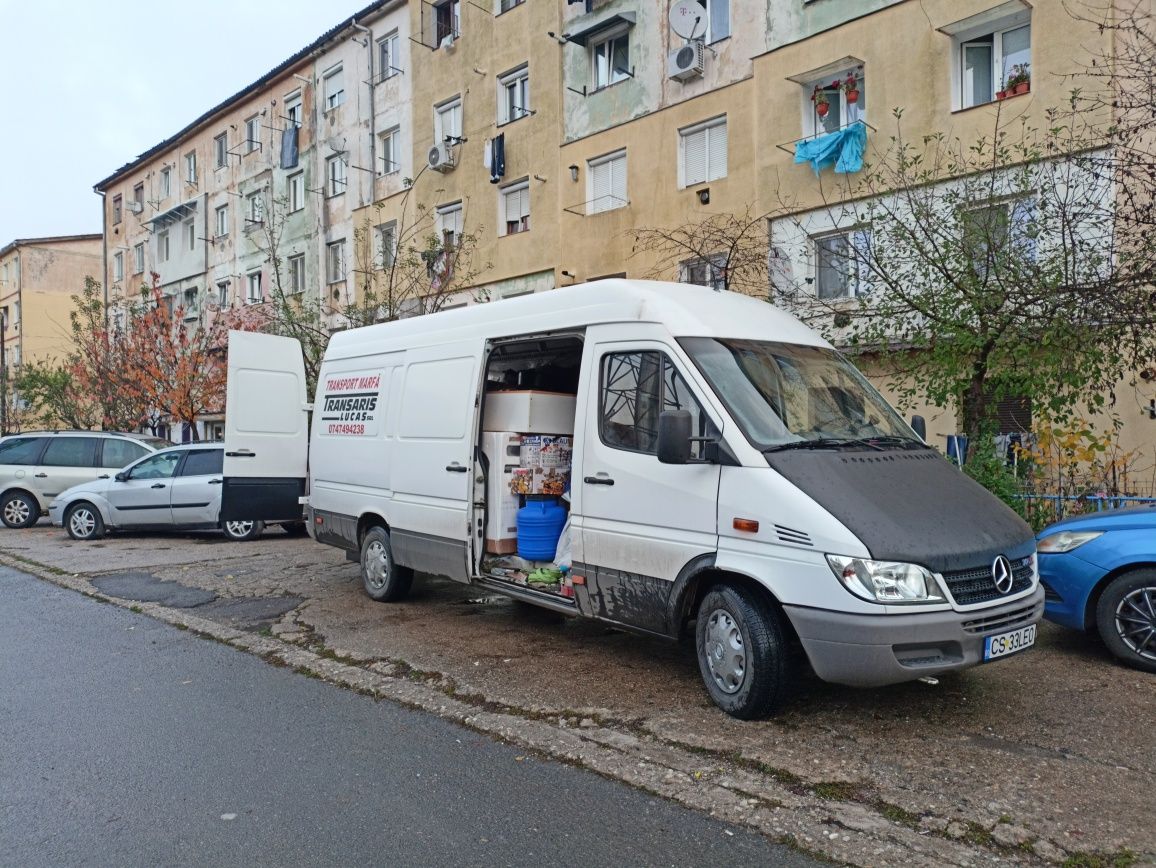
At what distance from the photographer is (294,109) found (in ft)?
105

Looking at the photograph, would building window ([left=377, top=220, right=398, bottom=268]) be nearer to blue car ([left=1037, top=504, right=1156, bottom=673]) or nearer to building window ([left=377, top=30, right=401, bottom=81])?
building window ([left=377, top=30, right=401, bottom=81])

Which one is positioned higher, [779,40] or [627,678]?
[779,40]

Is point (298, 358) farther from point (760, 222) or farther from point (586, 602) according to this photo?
point (760, 222)

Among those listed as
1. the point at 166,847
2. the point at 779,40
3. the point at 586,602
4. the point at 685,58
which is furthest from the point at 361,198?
the point at 166,847

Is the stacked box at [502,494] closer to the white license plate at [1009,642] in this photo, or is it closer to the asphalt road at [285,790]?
the asphalt road at [285,790]

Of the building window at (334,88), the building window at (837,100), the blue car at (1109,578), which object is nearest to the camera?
the blue car at (1109,578)

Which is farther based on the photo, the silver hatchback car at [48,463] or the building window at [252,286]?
the building window at [252,286]

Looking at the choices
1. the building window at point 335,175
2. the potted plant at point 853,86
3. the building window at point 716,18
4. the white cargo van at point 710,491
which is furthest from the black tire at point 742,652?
the building window at point 335,175

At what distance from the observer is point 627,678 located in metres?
6.15

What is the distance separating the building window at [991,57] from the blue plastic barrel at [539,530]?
38.4 feet

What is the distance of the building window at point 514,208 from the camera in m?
23.0

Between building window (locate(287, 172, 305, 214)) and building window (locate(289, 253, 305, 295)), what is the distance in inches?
65.7

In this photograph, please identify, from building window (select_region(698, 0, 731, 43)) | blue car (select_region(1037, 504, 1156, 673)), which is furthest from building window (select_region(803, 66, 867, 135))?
blue car (select_region(1037, 504, 1156, 673))

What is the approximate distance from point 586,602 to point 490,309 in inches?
101
